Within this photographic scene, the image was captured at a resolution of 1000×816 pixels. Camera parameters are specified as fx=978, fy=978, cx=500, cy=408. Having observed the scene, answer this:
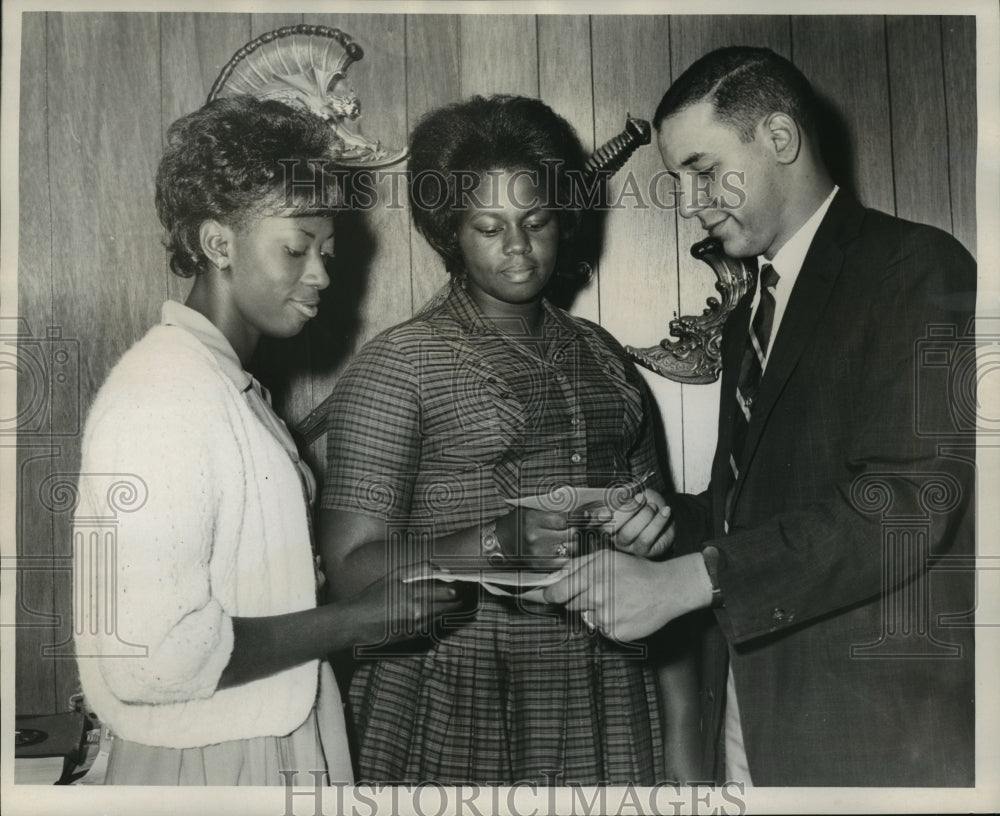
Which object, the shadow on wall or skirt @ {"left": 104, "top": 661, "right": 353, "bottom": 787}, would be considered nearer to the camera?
skirt @ {"left": 104, "top": 661, "right": 353, "bottom": 787}

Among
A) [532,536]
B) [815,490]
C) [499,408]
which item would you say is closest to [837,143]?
[815,490]

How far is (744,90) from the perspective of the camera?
5.31 ft

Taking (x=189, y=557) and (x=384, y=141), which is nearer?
(x=189, y=557)

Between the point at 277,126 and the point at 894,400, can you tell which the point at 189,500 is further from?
the point at 894,400

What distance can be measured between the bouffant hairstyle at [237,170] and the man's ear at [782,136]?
713mm

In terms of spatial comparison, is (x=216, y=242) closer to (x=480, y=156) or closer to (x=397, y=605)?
(x=480, y=156)

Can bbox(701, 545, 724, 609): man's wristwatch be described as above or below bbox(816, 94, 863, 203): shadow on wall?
below

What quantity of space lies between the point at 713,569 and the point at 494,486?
37 centimetres

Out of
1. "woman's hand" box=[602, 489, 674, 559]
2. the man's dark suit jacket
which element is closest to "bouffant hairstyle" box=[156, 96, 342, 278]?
"woman's hand" box=[602, 489, 674, 559]

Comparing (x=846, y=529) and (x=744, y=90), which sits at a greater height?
(x=744, y=90)

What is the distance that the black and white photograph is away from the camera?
1.54 metres

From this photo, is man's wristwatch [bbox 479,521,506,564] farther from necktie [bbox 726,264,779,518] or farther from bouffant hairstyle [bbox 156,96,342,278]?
bouffant hairstyle [bbox 156,96,342,278]

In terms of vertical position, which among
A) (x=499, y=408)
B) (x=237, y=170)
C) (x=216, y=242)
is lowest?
(x=499, y=408)

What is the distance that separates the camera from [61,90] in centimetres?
166
